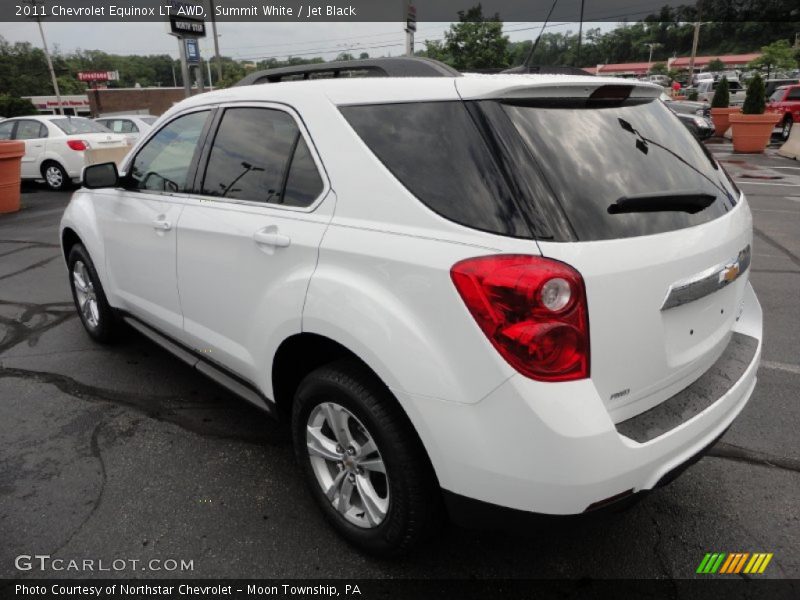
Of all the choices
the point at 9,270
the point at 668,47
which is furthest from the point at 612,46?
the point at 9,270

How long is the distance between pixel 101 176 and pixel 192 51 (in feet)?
58.8

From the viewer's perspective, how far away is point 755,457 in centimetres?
283

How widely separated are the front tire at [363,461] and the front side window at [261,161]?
29.5 inches

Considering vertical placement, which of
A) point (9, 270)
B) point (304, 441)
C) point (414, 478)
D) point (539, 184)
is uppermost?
point (539, 184)

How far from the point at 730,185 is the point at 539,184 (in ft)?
4.07

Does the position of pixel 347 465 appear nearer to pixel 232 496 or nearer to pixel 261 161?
pixel 232 496

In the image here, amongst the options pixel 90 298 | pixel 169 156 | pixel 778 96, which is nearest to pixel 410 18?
pixel 90 298

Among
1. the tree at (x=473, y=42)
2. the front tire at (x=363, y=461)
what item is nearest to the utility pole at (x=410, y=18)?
the front tire at (x=363, y=461)

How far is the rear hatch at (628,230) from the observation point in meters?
1.70

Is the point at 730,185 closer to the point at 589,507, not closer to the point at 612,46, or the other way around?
the point at 589,507

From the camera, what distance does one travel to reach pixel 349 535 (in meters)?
2.27

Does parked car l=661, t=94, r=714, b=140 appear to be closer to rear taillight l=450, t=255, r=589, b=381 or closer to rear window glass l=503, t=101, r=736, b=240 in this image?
rear window glass l=503, t=101, r=736, b=240

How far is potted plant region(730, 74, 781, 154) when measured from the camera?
56.6 feet

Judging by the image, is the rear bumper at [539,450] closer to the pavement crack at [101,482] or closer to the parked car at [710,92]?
the pavement crack at [101,482]
